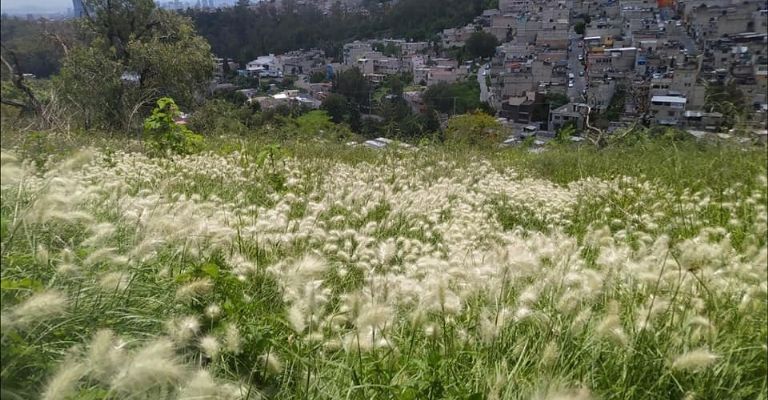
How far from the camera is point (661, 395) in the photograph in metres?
1.89

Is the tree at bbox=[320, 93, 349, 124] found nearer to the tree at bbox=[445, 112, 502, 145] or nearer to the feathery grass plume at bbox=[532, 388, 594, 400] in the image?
the tree at bbox=[445, 112, 502, 145]

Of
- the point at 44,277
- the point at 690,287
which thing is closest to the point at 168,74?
the point at 44,277

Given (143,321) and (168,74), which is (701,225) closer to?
(143,321)

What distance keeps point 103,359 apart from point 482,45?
19.5 meters

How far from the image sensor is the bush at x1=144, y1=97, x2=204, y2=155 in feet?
21.6

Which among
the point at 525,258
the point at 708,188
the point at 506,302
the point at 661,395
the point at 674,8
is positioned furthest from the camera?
the point at 674,8

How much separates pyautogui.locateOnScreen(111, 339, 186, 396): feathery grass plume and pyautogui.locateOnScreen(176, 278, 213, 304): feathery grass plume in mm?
538

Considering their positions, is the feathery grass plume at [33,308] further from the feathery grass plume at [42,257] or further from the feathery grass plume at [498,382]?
the feathery grass plume at [498,382]

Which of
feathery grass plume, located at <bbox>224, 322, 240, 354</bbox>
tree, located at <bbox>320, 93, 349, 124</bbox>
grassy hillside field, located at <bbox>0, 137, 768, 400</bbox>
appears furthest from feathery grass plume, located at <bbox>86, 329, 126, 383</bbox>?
tree, located at <bbox>320, 93, 349, 124</bbox>

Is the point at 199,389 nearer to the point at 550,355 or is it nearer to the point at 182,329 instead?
the point at 182,329

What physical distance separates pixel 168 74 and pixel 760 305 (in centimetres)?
1217

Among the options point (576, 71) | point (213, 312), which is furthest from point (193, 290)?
point (576, 71)

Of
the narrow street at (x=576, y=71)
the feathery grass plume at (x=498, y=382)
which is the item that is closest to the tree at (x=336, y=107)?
the narrow street at (x=576, y=71)

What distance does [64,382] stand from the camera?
134cm
